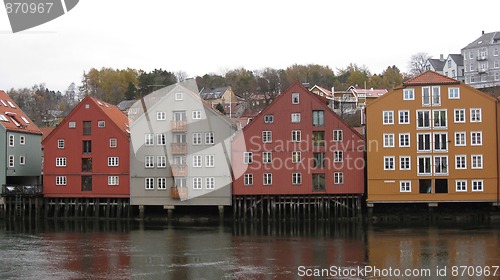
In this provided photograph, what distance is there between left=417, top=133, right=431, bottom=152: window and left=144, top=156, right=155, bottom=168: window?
23230 millimetres

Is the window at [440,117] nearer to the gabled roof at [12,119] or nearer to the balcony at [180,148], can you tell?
the balcony at [180,148]

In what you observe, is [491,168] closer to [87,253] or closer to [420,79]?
[420,79]

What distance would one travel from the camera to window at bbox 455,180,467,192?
52.2m

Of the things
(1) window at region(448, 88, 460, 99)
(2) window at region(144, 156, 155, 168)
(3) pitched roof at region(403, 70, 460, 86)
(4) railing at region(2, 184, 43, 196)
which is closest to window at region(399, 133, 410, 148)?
(3) pitched roof at region(403, 70, 460, 86)

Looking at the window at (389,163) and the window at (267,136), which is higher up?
the window at (267,136)

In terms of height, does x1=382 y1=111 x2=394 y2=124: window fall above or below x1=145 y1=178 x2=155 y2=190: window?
above

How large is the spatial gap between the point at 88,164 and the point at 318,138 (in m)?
21.3

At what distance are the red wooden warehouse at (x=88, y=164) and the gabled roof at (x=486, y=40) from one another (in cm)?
7409

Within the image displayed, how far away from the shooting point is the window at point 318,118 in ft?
178

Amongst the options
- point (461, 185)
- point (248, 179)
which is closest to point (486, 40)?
Answer: point (461, 185)

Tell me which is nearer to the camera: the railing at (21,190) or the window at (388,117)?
the window at (388,117)

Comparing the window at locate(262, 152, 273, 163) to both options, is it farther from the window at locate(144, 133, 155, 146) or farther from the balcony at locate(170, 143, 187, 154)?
the window at locate(144, 133, 155, 146)

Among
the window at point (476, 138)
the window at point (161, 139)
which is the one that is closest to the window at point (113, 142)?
the window at point (161, 139)

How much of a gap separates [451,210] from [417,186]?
402 centimetres
